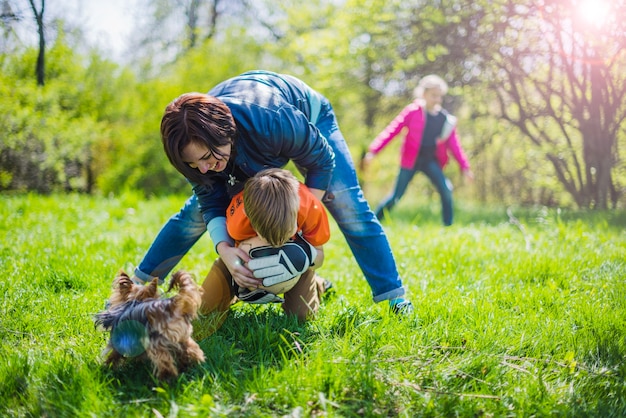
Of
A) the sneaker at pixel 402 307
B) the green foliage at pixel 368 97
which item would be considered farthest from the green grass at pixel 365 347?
the green foliage at pixel 368 97

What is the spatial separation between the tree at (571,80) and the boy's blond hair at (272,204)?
4006 millimetres

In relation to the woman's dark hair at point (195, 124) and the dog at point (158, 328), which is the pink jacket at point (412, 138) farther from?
the dog at point (158, 328)

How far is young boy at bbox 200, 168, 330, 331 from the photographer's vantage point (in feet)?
7.38

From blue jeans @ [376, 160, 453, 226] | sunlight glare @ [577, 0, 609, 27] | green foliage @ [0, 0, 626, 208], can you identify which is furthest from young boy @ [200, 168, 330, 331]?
sunlight glare @ [577, 0, 609, 27]

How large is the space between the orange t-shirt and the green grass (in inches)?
17.8

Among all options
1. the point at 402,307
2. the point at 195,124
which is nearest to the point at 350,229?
the point at 402,307

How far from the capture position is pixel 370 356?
2129 millimetres

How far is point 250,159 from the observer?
248cm

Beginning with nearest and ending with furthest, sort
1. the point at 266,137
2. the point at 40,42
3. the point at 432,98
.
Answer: the point at 266,137 → the point at 40,42 → the point at 432,98

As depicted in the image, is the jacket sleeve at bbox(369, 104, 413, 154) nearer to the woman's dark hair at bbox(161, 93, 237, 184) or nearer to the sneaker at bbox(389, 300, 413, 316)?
the sneaker at bbox(389, 300, 413, 316)

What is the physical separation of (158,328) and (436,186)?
4.94 metres

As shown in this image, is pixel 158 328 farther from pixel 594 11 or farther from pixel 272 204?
pixel 594 11

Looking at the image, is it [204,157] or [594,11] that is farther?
[594,11]

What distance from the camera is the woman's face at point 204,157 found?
7.11 ft
